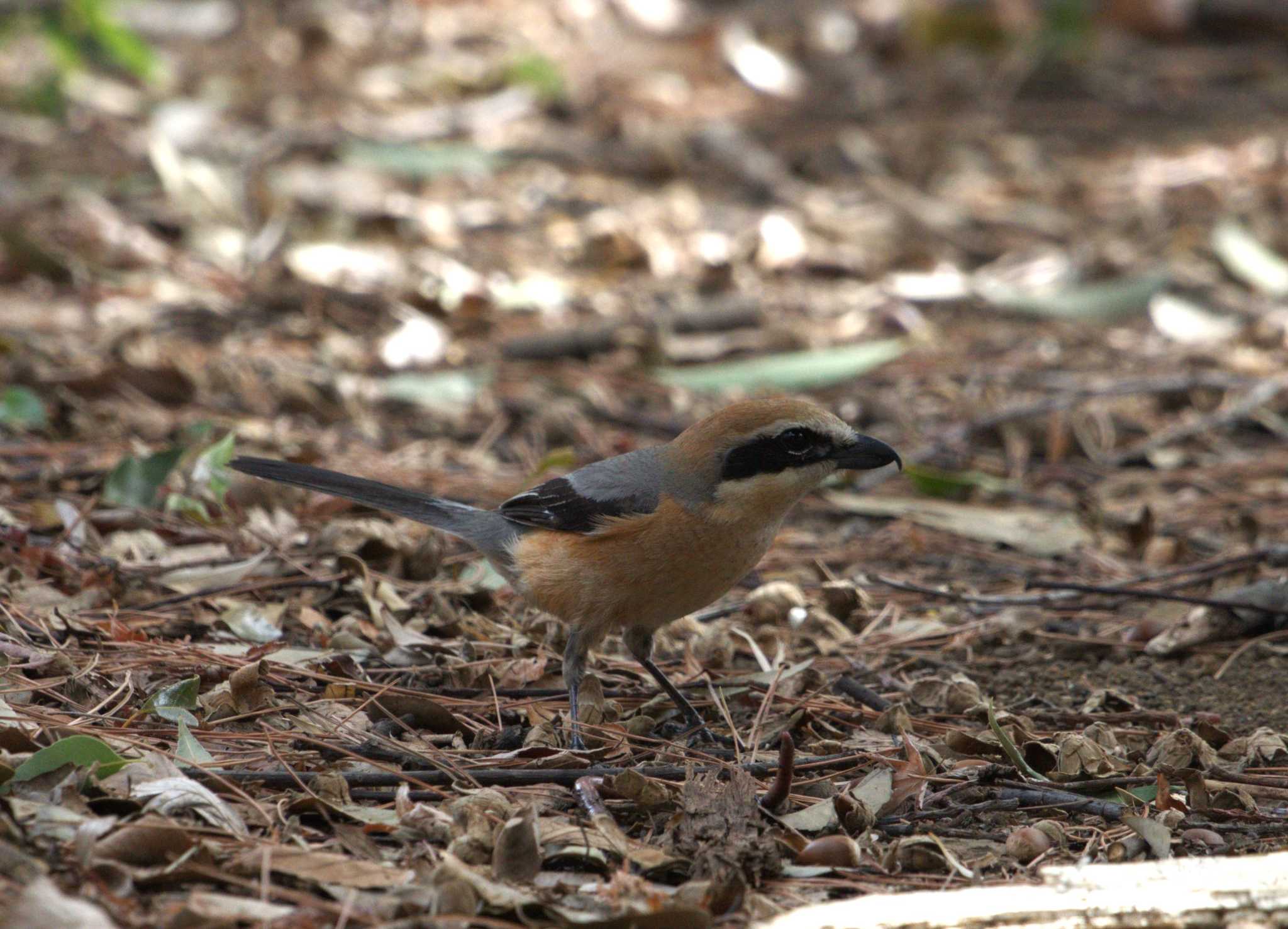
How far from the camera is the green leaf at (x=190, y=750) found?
3566mm

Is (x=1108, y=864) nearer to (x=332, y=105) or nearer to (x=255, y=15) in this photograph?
(x=332, y=105)

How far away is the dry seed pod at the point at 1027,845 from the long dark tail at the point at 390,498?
2.25m

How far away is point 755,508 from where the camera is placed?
4652 millimetres

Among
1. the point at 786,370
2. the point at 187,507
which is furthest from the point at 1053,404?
the point at 187,507

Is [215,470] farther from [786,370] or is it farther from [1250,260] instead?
[1250,260]

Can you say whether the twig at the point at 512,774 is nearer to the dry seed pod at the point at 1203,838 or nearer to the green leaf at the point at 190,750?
the green leaf at the point at 190,750

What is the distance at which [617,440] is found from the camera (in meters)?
6.90

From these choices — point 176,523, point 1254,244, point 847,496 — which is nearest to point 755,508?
point 847,496

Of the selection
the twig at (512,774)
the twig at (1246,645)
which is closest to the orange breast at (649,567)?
the twig at (512,774)

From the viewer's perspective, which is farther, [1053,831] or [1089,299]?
[1089,299]

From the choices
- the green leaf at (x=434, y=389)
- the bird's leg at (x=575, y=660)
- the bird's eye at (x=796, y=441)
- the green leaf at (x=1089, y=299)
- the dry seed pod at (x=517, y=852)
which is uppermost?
the bird's eye at (x=796, y=441)

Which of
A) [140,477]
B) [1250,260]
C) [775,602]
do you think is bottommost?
[1250,260]

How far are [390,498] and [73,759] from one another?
2003mm

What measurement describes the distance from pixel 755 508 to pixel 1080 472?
281cm
